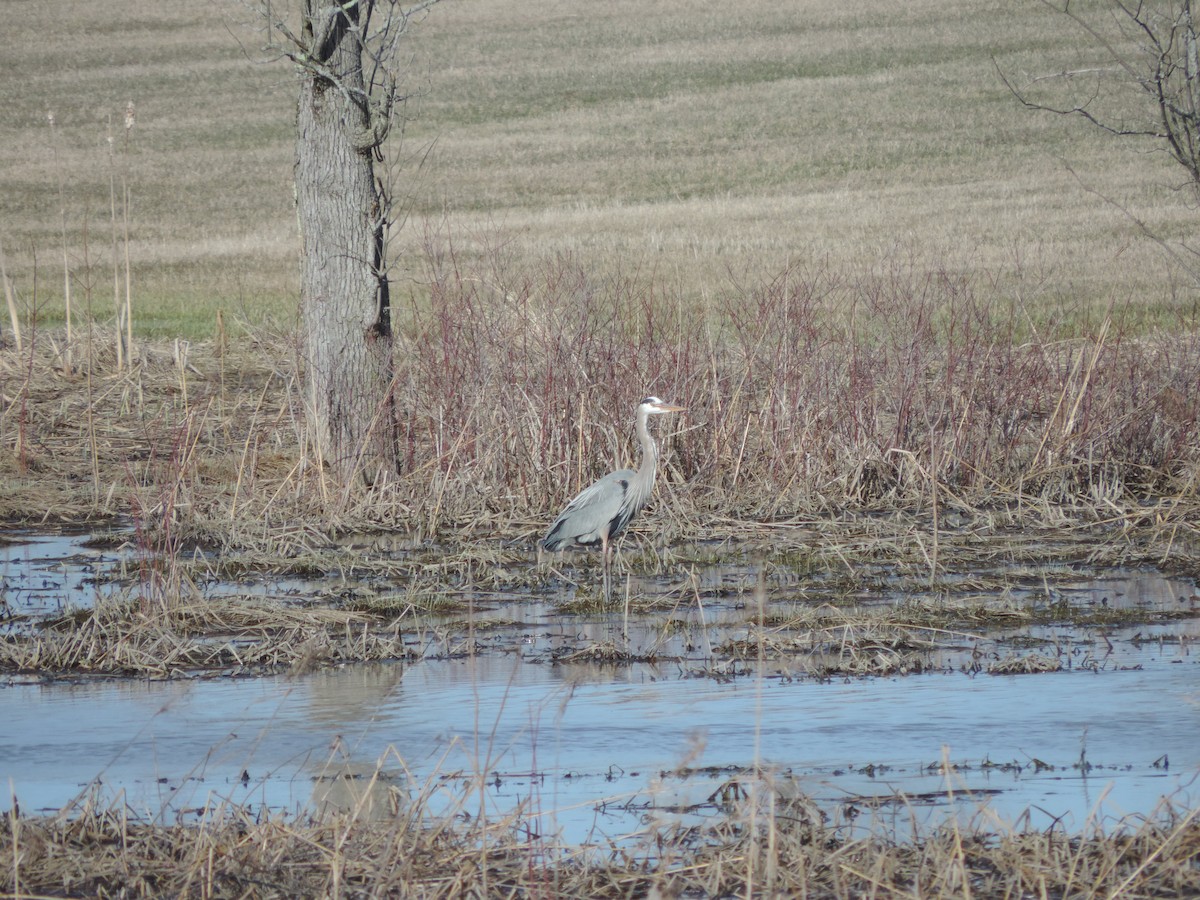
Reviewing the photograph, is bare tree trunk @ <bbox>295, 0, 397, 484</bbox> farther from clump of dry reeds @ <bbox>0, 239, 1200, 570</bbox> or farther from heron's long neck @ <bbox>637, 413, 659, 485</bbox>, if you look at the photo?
heron's long neck @ <bbox>637, 413, 659, 485</bbox>

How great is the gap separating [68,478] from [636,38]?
49720 mm

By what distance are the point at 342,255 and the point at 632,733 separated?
562 cm

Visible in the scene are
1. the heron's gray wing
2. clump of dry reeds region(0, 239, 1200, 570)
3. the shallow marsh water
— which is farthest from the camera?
clump of dry reeds region(0, 239, 1200, 570)

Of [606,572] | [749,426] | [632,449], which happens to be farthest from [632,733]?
[749,426]

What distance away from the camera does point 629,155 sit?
140 ft

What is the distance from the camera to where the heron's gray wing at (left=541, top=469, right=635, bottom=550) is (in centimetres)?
881

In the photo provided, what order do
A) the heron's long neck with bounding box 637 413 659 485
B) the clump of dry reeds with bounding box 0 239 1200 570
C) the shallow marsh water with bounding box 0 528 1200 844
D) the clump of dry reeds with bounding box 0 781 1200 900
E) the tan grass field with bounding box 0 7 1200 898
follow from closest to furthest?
the clump of dry reeds with bounding box 0 781 1200 900, the tan grass field with bounding box 0 7 1200 898, the shallow marsh water with bounding box 0 528 1200 844, the heron's long neck with bounding box 637 413 659 485, the clump of dry reeds with bounding box 0 239 1200 570

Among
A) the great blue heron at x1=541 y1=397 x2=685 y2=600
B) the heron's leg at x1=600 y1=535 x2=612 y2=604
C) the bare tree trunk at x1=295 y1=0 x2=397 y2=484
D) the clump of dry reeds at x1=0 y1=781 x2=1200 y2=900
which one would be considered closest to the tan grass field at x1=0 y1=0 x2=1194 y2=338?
the bare tree trunk at x1=295 y1=0 x2=397 y2=484

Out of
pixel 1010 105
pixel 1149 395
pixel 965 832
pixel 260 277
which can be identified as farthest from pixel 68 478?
pixel 1010 105

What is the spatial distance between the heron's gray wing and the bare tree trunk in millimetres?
2087

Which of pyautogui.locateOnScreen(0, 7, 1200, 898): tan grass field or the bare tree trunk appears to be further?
the bare tree trunk

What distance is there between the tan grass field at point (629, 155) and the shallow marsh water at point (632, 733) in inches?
196

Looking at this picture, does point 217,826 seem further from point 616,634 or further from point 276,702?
point 616,634

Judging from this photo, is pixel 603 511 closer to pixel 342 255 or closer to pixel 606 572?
pixel 606 572
